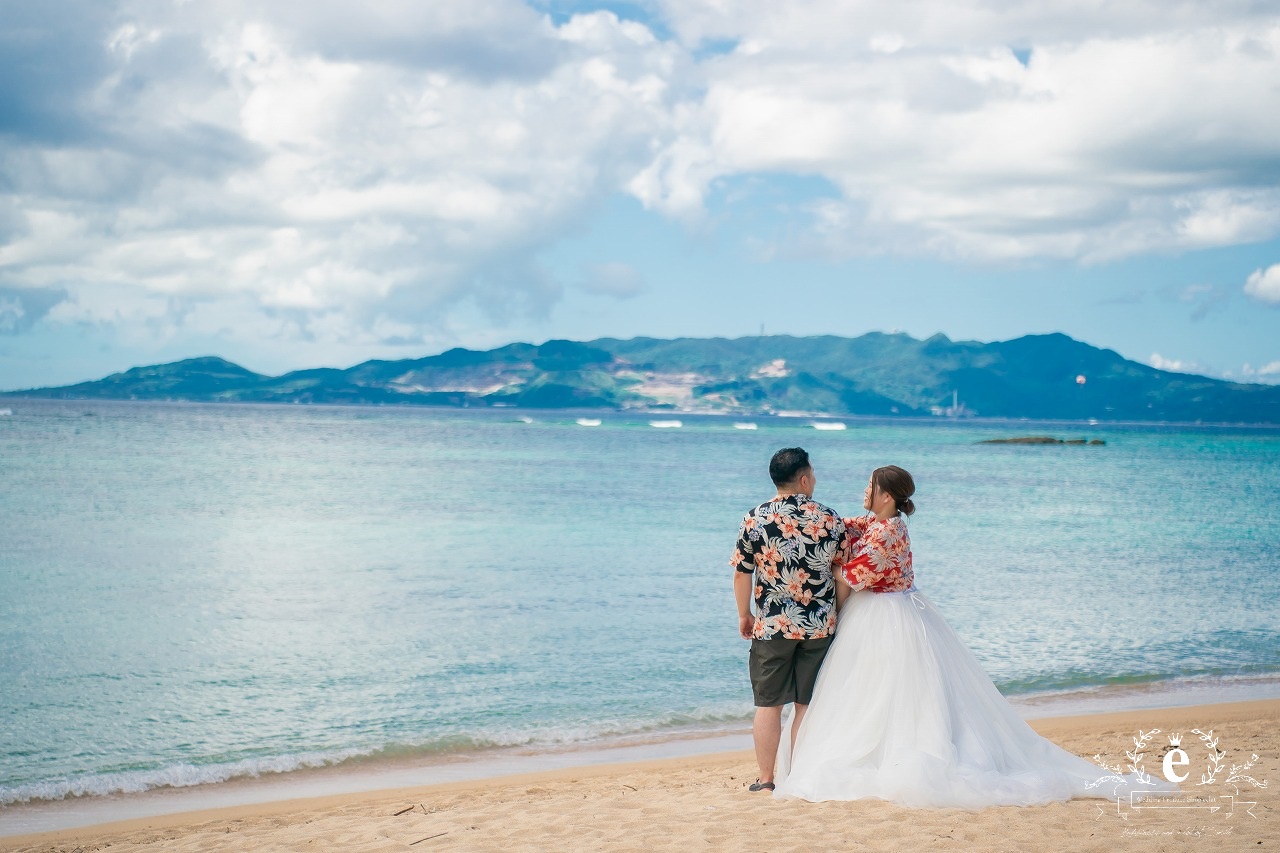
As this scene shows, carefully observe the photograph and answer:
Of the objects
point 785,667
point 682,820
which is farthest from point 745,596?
point 682,820

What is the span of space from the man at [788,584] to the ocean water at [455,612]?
14.8ft

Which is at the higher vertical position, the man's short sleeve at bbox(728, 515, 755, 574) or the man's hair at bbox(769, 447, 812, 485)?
the man's hair at bbox(769, 447, 812, 485)

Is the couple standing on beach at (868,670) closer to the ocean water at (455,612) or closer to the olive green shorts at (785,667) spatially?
the olive green shorts at (785,667)

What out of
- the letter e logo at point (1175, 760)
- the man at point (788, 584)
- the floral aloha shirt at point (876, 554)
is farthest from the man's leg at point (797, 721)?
the letter e logo at point (1175, 760)

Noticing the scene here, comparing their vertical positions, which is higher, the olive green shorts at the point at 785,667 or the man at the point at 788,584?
the man at the point at 788,584

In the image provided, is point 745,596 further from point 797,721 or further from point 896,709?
point 896,709

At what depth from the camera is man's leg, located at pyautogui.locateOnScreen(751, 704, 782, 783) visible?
6.49 meters

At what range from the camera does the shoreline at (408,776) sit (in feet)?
26.4

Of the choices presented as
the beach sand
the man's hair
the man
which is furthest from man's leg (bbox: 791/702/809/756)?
the man's hair

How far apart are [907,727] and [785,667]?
0.83 m

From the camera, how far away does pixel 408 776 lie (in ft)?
30.2

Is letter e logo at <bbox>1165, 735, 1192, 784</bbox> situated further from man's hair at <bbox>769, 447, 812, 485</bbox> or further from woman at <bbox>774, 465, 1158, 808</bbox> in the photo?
man's hair at <bbox>769, 447, 812, 485</bbox>

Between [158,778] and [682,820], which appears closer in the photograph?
[682,820]

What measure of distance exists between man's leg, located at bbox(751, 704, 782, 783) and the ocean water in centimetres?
400
